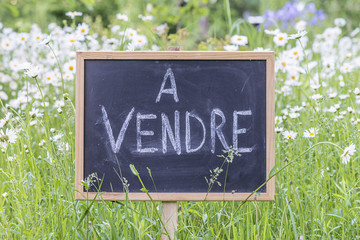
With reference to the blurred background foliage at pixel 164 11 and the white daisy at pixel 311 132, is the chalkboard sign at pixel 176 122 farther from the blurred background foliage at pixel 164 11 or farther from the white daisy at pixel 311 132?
the blurred background foliage at pixel 164 11

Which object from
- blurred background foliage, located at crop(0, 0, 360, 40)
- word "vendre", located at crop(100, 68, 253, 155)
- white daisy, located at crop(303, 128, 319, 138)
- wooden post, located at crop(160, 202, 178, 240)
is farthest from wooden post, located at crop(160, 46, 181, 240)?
blurred background foliage, located at crop(0, 0, 360, 40)

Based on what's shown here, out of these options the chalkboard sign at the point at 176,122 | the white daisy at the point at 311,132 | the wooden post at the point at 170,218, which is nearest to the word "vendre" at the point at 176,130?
the chalkboard sign at the point at 176,122

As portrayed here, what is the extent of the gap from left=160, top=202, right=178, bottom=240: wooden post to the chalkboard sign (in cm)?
5

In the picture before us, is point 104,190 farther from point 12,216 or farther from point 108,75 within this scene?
point 12,216

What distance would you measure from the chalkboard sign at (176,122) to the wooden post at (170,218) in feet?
0.16

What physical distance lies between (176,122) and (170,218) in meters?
0.33

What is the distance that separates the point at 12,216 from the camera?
2.03 metres

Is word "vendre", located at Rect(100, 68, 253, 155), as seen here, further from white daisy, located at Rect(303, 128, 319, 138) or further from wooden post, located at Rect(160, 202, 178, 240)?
white daisy, located at Rect(303, 128, 319, 138)

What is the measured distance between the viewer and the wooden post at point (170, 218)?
5.61ft

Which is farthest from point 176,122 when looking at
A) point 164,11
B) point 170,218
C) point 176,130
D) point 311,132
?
point 164,11

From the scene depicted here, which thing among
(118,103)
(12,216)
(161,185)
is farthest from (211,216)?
(12,216)

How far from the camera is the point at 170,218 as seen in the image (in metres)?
1.72

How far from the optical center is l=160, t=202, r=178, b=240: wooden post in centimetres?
171

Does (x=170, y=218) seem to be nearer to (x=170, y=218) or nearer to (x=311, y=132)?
(x=170, y=218)
